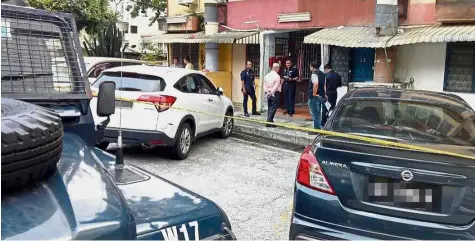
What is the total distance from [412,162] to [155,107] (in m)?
4.77

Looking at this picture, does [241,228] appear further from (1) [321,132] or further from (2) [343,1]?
(2) [343,1]

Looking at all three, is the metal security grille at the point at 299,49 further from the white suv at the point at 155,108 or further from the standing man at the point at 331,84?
the white suv at the point at 155,108

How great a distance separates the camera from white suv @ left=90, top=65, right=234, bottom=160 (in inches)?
Result: 277

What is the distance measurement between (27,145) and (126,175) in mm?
1179

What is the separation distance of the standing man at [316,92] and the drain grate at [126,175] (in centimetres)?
700

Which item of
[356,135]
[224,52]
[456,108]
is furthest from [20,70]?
[224,52]

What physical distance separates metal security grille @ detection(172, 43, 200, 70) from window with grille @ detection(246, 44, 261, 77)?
123 inches

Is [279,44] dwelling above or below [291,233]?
above

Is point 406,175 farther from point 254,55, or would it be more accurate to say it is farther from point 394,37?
point 254,55

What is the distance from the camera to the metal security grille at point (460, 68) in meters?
9.40

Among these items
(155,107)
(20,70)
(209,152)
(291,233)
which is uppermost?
(20,70)

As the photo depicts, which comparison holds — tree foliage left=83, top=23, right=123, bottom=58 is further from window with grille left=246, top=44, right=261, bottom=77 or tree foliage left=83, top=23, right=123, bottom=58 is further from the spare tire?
the spare tire

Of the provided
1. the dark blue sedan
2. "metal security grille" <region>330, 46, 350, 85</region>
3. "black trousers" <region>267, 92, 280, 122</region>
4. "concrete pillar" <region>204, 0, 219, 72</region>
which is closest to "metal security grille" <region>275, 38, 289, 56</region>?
"metal security grille" <region>330, 46, 350, 85</region>

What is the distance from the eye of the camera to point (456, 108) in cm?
402
